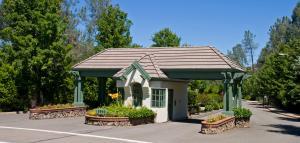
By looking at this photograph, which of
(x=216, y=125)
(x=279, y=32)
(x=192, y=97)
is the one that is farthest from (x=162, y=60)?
(x=279, y=32)

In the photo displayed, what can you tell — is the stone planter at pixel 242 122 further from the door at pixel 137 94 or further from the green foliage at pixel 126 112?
the door at pixel 137 94

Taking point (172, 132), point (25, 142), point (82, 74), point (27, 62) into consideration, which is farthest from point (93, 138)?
point (27, 62)

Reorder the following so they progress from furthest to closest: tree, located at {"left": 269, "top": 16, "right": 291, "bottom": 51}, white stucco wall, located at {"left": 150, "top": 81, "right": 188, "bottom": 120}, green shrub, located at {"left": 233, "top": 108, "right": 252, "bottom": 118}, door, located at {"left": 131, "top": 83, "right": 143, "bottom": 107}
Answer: tree, located at {"left": 269, "top": 16, "right": 291, "bottom": 51}
white stucco wall, located at {"left": 150, "top": 81, "right": 188, "bottom": 120}
door, located at {"left": 131, "top": 83, "right": 143, "bottom": 107}
green shrub, located at {"left": 233, "top": 108, "right": 252, "bottom": 118}

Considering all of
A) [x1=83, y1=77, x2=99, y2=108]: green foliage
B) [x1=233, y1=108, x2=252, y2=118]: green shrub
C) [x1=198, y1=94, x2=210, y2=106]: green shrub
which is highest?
[x1=83, y1=77, x2=99, y2=108]: green foliage

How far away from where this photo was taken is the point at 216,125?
23047mm

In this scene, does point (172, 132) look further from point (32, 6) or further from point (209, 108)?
point (209, 108)

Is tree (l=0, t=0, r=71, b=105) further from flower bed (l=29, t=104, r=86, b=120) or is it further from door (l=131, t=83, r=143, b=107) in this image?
door (l=131, t=83, r=143, b=107)

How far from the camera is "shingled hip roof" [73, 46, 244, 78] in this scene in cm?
2834

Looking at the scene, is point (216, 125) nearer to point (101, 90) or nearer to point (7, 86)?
point (101, 90)

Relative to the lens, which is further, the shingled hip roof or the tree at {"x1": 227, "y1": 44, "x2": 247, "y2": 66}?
the tree at {"x1": 227, "y1": 44, "x2": 247, "y2": 66}

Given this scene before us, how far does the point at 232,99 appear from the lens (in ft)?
90.2

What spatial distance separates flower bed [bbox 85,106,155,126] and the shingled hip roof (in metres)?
3.12

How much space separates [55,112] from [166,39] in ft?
63.1

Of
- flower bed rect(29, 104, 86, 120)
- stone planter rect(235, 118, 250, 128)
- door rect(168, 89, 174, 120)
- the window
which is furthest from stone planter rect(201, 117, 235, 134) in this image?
flower bed rect(29, 104, 86, 120)
